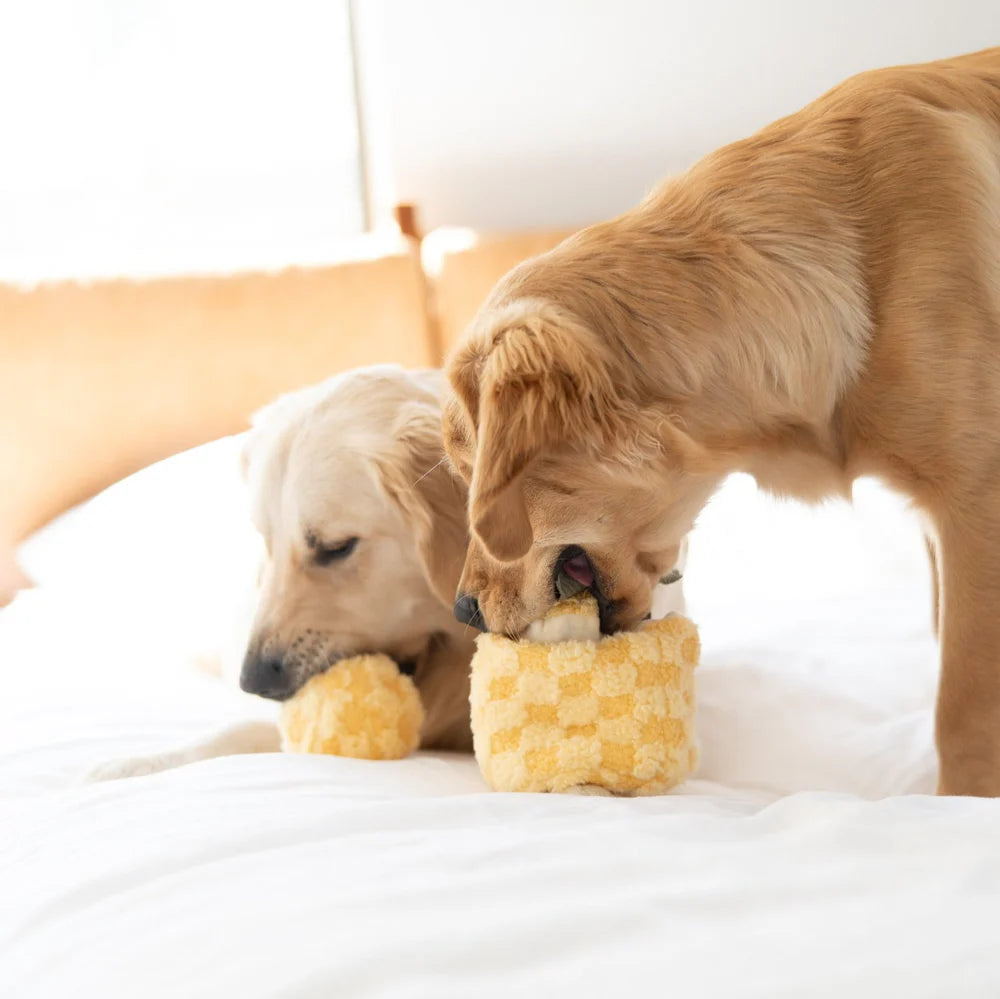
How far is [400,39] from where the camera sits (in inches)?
147

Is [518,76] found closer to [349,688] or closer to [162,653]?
[162,653]

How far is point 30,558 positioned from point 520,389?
1.81 metres

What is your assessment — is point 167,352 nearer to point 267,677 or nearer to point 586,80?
point 267,677

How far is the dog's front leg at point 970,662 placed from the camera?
139 centimetres

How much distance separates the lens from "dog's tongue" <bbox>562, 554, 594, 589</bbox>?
1451 mm

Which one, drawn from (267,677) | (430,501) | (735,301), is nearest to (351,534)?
(430,501)

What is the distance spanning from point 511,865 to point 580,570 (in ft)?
1.97

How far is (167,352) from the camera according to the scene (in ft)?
9.46

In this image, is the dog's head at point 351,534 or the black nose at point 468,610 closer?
the black nose at point 468,610

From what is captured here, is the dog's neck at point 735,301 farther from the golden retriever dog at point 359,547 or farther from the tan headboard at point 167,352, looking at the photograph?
the tan headboard at point 167,352

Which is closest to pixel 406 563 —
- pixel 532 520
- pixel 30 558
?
pixel 532 520

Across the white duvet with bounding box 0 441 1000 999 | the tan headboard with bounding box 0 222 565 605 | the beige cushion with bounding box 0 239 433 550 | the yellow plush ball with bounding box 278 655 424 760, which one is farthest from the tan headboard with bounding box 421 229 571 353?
the yellow plush ball with bounding box 278 655 424 760

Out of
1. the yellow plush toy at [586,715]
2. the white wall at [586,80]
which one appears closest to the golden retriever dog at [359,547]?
the yellow plush toy at [586,715]

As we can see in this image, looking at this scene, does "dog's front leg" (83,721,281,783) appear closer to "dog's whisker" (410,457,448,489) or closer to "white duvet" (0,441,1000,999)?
"white duvet" (0,441,1000,999)
